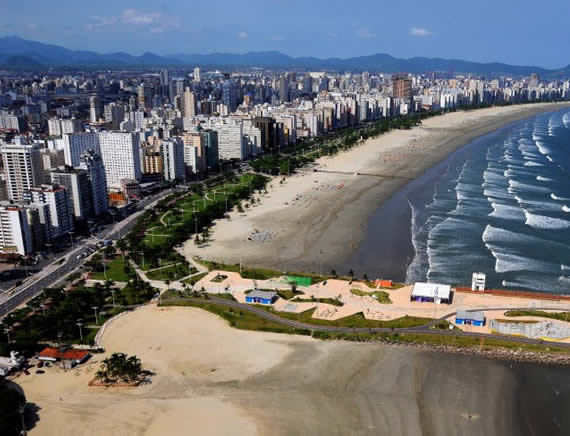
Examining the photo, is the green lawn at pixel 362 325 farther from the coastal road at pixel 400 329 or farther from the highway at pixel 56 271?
the highway at pixel 56 271

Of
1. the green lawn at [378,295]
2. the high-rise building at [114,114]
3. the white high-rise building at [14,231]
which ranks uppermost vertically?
the high-rise building at [114,114]

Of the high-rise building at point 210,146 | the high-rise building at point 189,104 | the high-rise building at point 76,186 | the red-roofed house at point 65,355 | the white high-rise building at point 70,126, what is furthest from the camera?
the high-rise building at point 189,104

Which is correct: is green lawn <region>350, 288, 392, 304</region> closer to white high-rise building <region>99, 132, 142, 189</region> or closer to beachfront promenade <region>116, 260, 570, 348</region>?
beachfront promenade <region>116, 260, 570, 348</region>

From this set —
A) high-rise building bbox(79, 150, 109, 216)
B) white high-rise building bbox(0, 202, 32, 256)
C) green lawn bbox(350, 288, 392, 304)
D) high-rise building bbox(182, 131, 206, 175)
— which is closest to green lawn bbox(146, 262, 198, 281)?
white high-rise building bbox(0, 202, 32, 256)

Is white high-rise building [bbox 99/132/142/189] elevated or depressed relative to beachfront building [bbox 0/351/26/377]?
elevated

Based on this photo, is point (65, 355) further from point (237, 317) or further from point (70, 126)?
point (70, 126)

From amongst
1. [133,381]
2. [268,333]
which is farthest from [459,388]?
[133,381]

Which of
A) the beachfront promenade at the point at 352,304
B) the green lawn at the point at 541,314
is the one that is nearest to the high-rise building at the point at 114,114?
the beachfront promenade at the point at 352,304
